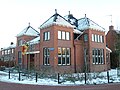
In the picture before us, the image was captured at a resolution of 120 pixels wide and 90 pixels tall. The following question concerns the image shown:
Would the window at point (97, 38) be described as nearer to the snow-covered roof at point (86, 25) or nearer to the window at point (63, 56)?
the snow-covered roof at point (86, 25)

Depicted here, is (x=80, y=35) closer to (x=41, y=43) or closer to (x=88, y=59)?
(x=88, y=59)

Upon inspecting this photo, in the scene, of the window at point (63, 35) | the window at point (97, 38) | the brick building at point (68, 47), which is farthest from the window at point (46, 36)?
the window at point (97, 38)

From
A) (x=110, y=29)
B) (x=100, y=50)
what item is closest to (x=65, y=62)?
(x=100, y=50)

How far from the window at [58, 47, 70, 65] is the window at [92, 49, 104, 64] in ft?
16.6

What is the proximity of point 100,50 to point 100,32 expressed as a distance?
3.08m

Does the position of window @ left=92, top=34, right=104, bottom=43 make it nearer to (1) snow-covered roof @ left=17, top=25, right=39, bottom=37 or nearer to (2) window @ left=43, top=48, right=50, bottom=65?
(2) window @ left=43, top=48, right=50, bottom=65

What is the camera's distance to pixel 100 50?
36438 millimetres

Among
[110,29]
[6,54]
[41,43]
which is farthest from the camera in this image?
[6,54]

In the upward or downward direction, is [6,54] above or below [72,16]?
below

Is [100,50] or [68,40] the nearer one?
[68,40]

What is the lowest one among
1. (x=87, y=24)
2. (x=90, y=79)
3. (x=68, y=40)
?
(x=90, y=79)

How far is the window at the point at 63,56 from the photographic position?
1243 inches

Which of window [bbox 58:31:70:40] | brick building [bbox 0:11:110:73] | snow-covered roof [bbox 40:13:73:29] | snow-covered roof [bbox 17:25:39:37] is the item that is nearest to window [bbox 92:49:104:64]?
brick building [bbox 0:11:110:73]

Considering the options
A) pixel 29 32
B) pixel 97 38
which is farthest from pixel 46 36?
pixel 29 32
